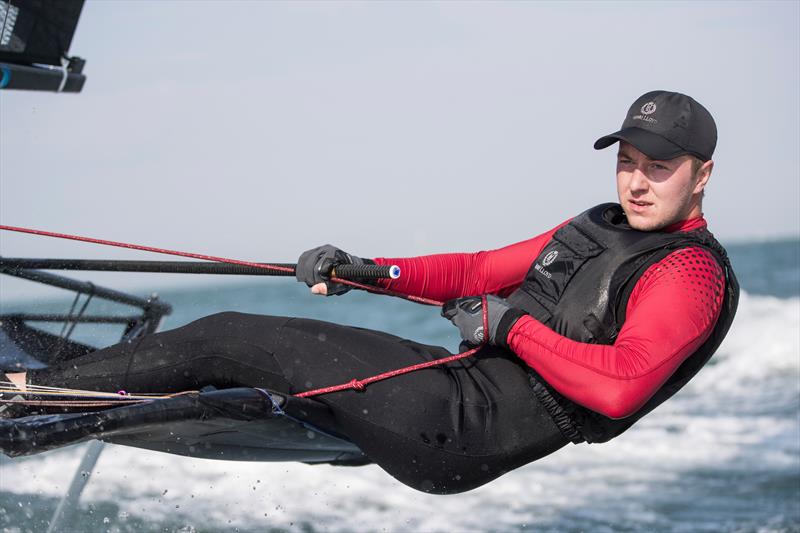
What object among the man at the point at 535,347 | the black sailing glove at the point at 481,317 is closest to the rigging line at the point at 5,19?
the man at the point at 535,347

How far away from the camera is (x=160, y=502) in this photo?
4.89 metres

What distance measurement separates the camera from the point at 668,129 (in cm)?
232

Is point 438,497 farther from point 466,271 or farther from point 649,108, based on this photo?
point 649,108

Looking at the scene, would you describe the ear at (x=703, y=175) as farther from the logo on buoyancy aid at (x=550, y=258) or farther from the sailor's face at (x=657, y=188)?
the logo on buoyancy aid at (x=550, y=258)

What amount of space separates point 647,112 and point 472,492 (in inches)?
134

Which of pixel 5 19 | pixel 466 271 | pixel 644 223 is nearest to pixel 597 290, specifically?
pixel 644 223

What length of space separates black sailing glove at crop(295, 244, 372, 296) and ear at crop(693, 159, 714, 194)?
3.08 feet

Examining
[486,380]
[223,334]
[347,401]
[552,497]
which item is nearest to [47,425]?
[223,334]

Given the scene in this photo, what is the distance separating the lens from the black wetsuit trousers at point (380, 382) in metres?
2.44

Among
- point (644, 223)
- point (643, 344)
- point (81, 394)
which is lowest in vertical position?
point (81, 394)

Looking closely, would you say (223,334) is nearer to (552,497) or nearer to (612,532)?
(612,532)

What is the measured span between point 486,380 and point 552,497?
3129 millimetres

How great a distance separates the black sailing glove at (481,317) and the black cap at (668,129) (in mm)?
481

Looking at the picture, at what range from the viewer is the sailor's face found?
2340mm
